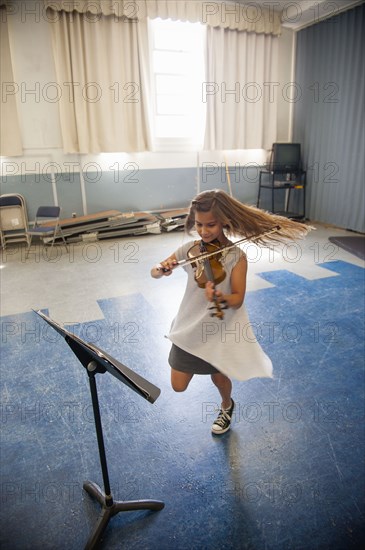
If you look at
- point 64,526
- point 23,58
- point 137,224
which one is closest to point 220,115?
point 137,224

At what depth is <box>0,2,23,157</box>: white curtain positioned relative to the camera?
15.8ft

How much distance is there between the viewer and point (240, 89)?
20.1ft

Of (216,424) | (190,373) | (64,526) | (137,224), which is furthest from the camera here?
(137,224)

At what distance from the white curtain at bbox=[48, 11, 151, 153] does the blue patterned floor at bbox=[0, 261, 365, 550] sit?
3732mm

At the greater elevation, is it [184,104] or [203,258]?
[184,104]

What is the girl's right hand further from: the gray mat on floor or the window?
the window

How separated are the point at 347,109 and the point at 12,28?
4.77m

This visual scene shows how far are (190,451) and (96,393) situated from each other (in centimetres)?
67

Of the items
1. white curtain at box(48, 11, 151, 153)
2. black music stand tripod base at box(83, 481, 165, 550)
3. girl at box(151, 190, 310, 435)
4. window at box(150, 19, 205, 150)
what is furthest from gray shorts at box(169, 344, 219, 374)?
window at box(150, 19, 205, 150)

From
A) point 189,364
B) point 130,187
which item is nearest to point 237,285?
point 189,364

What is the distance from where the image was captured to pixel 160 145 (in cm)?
602

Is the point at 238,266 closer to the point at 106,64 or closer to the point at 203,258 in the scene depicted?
the point at 203,258

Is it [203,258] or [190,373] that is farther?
[190,373]

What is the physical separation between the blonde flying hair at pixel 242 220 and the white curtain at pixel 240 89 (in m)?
4.94
